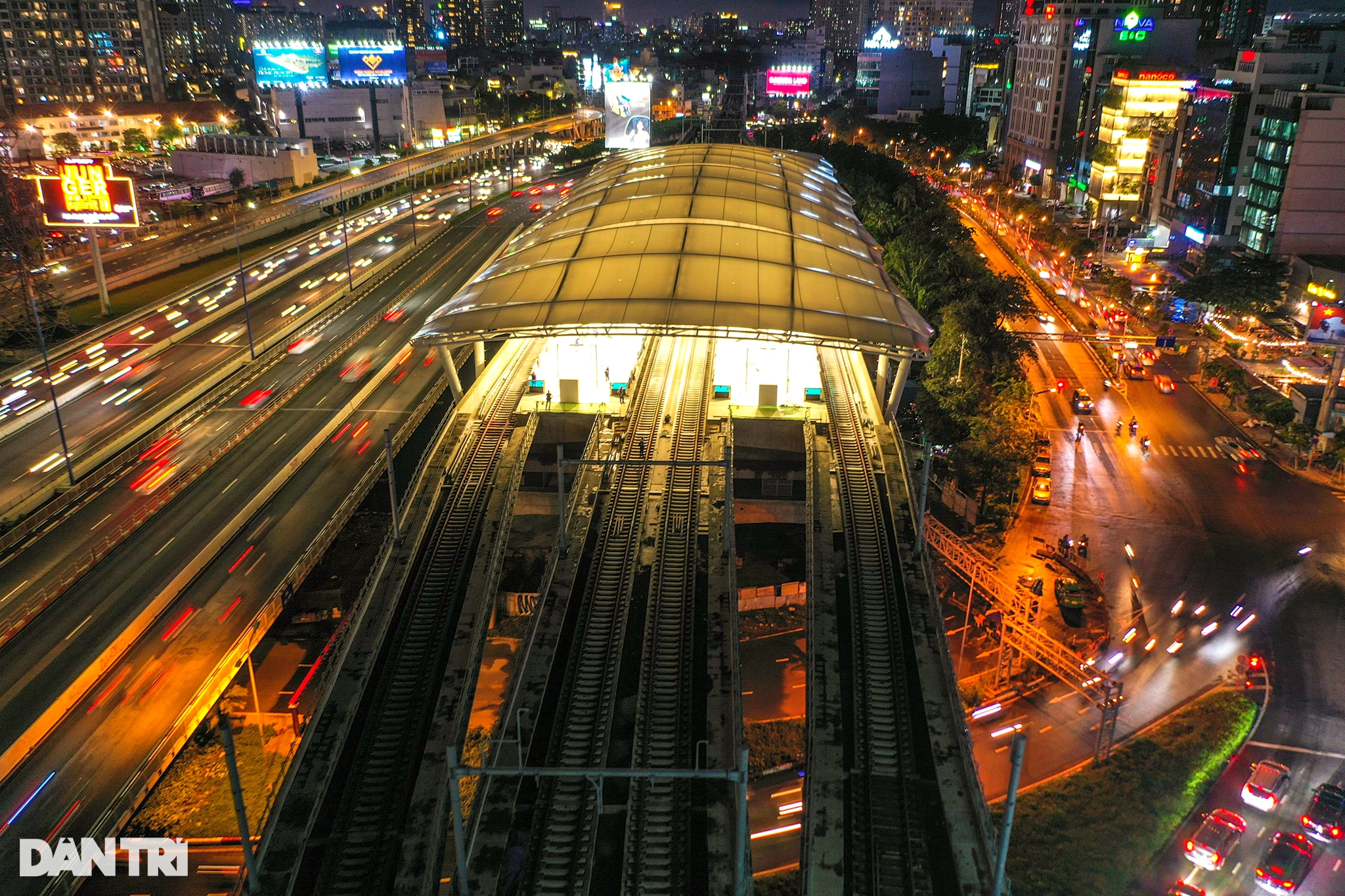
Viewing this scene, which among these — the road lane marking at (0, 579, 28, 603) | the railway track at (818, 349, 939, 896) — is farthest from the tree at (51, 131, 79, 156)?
the railway track at (818, 349, 939, 896)

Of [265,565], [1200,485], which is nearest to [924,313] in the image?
[1200,485]

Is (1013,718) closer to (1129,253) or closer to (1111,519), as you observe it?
(1111,519)

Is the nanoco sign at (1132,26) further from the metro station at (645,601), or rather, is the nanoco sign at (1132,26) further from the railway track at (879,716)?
the railway track at (879,716)

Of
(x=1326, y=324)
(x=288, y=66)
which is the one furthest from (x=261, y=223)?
(x=1326, y=324)

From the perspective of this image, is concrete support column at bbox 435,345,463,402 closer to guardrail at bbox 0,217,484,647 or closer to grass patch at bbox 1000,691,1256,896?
guardrail at bbox 0,217,484,647

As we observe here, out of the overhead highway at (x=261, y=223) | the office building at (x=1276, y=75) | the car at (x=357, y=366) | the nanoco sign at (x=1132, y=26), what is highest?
the nanoco sign at (x=1132, y=26)

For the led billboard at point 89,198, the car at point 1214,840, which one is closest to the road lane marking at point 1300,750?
the car at point 1214,840
